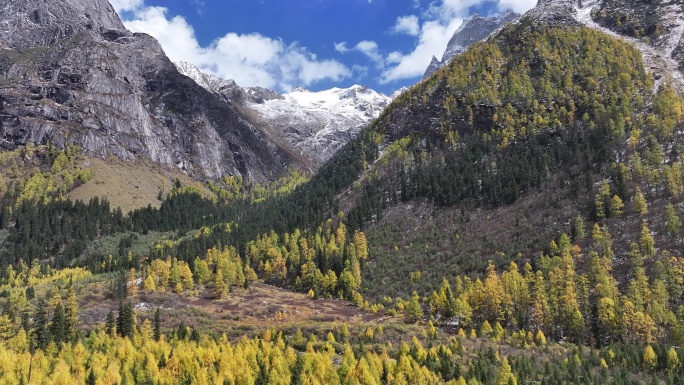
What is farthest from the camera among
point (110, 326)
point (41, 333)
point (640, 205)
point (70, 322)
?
point (640, 205)

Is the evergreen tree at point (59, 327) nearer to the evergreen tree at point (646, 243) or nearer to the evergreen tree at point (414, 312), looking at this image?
the evergreen tree at point (414, 312)

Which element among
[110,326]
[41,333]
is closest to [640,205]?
[110,326]

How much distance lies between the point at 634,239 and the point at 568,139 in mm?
80992

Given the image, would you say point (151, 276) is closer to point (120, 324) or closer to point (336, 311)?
point (120, 324)

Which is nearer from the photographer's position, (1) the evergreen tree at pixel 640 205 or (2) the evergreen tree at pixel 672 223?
(2) the evergreen tree at pixel 672 223

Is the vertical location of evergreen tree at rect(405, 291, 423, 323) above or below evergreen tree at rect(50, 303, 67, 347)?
below

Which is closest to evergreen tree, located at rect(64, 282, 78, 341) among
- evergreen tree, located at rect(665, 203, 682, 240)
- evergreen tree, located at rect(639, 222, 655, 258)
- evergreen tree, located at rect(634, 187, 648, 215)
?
evergreen tree, located at rect(639, 222, 655, 258)

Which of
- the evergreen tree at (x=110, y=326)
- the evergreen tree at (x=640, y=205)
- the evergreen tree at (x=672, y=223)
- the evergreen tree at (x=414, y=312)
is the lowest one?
the evergreen tree at (x=414, y=312)

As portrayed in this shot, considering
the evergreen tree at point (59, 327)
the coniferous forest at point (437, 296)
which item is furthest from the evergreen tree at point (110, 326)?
the evergreen tree at point (59, 327)

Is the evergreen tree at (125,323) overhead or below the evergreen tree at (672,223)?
below

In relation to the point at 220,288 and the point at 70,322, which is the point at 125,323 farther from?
the point at 220,288

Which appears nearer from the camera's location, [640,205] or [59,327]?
[59,327]

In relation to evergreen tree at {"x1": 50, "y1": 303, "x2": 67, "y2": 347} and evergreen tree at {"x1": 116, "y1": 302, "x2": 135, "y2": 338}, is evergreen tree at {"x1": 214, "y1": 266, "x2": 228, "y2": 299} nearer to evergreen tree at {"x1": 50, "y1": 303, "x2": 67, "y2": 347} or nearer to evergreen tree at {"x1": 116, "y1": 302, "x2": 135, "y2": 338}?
evergreen tree at {"x1": 116, "y1": 302, "x2": 135, "y2": 338}

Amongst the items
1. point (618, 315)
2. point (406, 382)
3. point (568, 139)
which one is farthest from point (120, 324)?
point (568, 139)
